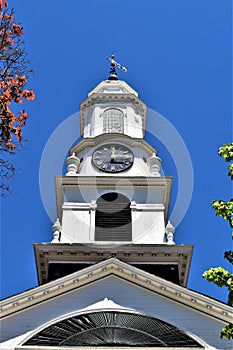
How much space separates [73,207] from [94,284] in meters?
9.24

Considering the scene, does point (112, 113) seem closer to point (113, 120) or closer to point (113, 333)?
point (113, 120)

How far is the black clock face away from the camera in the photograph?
32594 mm

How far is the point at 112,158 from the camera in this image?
33094 mm

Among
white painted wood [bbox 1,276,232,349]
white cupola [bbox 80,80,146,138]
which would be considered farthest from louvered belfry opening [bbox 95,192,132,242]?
white painted wood [bbox 1,276,232,349]

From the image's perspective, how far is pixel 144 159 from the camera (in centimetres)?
3397

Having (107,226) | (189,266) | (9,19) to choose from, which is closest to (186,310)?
(189,266)

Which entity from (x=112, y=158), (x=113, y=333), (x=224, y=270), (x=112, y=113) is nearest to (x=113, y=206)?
(x=112, y=158)

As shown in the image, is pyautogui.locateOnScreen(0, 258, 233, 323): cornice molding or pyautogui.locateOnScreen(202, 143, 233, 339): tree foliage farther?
pyautogui.locateOnScreen(0, 258, 233, 323): cornice molding

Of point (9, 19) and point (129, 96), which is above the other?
point (129, 96)

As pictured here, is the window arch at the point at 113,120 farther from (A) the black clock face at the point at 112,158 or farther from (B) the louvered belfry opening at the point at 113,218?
(B) the louvered belfry opening at the point at 113,218

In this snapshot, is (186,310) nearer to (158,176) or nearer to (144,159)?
(158,176)

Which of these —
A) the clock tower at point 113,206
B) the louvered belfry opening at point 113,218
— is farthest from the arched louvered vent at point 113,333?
the louvered belfry opening at point 113,218

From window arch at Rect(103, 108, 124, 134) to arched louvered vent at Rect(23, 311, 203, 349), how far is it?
690 inches

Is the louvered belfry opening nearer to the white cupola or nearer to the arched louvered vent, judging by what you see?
the white cupola
